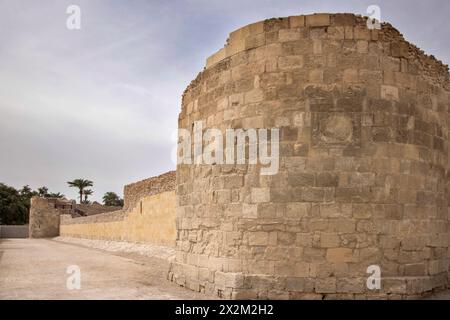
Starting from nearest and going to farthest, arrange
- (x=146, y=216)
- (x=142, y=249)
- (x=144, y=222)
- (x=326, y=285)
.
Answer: (x=326, y=285) → (x=142, y=249) → (x=146, y=216) → (x=144, y=222)

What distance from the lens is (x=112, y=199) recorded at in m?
76.6

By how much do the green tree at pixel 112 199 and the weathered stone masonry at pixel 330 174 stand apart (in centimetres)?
7137

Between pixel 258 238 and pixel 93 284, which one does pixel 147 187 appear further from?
pixel 258 238

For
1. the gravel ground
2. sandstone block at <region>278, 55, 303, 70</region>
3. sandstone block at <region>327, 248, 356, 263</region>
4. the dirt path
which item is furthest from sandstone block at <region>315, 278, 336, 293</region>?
the gravel ground

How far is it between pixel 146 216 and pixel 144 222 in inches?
12.4

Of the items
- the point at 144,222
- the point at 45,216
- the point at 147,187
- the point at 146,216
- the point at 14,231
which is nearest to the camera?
the point at 146,216

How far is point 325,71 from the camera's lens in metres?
6.41

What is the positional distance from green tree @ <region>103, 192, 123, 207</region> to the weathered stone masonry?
71.4m

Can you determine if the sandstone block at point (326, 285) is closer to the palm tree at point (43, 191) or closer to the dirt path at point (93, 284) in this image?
the dirt path at point (93, 284)

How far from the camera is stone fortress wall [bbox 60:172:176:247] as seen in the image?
14.3m

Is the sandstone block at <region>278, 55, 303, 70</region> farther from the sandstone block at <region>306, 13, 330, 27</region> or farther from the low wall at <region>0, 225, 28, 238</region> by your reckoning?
the low wall at <region>0, 225, 28, 238</region>

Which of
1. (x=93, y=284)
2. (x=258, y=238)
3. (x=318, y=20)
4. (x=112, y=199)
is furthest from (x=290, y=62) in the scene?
(x=112, y=199)
